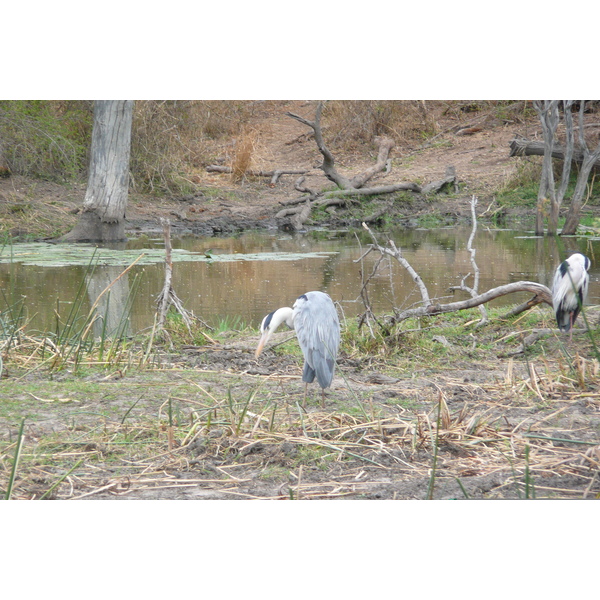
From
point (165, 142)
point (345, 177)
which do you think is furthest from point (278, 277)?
point (165, 142)

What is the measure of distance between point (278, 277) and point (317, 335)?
4.87 m

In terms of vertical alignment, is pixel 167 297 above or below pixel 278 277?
above

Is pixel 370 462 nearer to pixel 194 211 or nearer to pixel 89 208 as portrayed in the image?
pixel 89 208

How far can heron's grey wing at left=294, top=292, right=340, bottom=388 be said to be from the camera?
362 cm

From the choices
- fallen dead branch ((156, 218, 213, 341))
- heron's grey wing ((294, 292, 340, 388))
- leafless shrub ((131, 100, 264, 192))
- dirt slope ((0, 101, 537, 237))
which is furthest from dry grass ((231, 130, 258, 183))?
heron's grey wing ((294, 292, 340, 388))

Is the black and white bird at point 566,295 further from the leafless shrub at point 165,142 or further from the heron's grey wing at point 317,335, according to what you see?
the leafless shrub at point 165,142

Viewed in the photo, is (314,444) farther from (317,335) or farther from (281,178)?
(281,178)

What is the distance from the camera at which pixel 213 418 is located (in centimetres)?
334

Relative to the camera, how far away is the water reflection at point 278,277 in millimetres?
6930

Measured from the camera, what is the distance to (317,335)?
12.2ft

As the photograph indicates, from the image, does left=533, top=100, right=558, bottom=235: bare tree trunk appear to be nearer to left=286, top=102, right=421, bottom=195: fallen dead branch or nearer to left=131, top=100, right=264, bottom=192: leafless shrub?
left=286, top=102, right=421, bottom=195: fallen dead branch

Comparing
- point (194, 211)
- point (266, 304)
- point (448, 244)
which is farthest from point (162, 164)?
point (266, 304)

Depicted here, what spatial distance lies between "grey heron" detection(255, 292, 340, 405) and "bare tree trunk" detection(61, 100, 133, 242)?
8.00 metres

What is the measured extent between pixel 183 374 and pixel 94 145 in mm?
8108
